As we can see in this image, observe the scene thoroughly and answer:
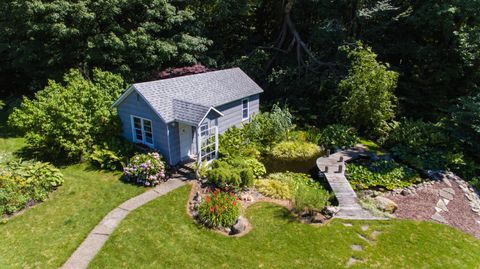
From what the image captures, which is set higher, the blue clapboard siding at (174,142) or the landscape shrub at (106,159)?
the blue clapboard siding at (174,142)

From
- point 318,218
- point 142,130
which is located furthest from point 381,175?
point 142,130

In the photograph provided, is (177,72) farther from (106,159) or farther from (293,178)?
(293,178)

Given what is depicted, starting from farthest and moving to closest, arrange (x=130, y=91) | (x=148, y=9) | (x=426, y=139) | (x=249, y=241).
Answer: (x=148, y=9), (x=426, y=139), (x=130, y=91), (x=249, y=241)

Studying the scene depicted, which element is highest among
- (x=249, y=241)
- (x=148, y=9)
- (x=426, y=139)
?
(x=148, y=9)

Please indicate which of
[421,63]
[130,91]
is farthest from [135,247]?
[421,63]

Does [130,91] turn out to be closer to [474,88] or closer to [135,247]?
[135,247]

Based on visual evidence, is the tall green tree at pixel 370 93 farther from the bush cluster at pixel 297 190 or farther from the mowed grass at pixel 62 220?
the mowed grass at pixel 62 220

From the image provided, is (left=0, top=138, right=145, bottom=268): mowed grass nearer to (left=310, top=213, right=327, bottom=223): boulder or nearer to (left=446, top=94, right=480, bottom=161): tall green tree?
(left=310, top=213, right=327, bottom=223): boulder

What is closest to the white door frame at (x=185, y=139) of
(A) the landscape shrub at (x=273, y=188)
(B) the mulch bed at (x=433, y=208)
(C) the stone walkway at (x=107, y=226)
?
(C) the stone walkway at (x=107, y=226)
